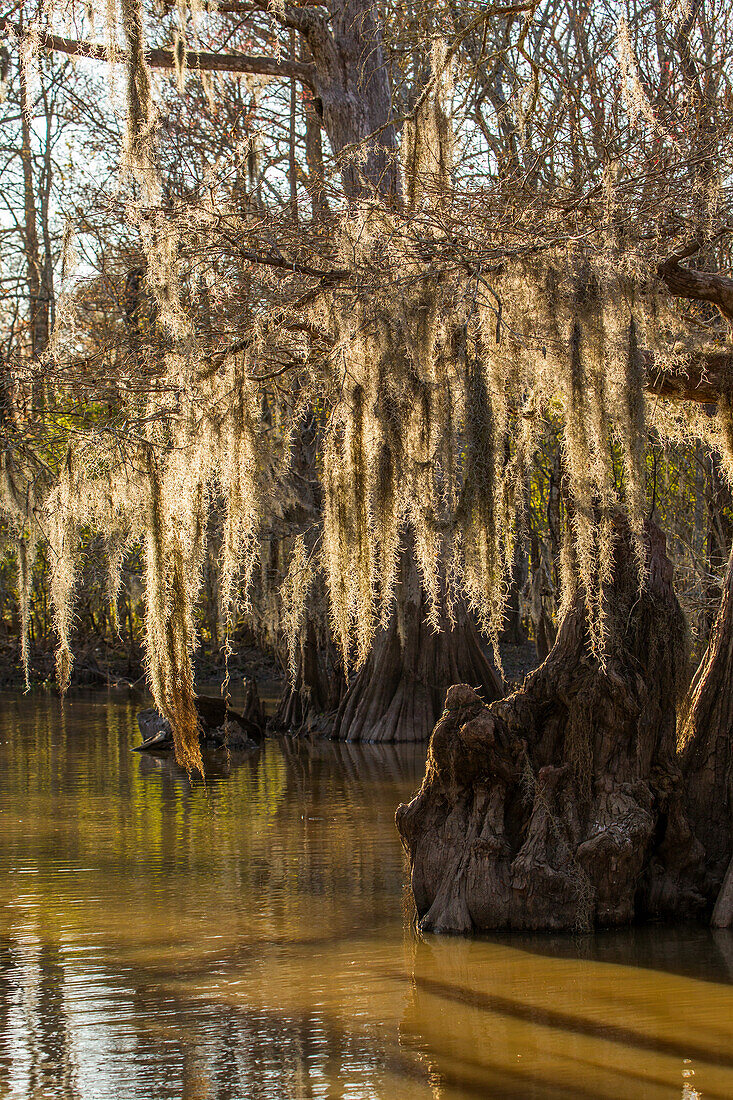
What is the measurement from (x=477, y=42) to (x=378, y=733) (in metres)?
8.72

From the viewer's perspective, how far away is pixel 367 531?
23.2ft

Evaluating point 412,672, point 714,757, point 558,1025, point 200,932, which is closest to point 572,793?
point 714,757

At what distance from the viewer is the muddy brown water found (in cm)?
472

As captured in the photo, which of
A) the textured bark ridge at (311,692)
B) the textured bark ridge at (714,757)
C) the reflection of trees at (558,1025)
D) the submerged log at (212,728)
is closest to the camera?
the reflection of trees at (558,1025)

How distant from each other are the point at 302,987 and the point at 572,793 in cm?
183

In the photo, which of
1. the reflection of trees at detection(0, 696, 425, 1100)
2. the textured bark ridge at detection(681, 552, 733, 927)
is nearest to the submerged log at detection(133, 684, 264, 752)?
the reflection of trees at detection(0, 696, 425, 1100)

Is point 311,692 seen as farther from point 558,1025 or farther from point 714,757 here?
point 558,1025

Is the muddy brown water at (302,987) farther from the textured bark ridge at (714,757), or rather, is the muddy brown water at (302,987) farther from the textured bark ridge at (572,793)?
the textured bark ridge at (714,757)

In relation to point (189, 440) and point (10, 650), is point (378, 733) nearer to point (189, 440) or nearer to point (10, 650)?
point (189, 440)

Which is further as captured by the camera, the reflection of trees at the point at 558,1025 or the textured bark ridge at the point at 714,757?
the textured bark ridge at the point at 714,757

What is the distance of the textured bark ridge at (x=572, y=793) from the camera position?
649 cm

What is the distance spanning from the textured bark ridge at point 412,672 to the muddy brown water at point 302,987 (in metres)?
6.22

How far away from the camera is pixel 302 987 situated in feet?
18.9

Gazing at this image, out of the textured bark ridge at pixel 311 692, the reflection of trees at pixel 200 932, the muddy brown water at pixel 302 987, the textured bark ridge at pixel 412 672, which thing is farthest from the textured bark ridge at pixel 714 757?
the textured bark ridge at pixel 311 692
